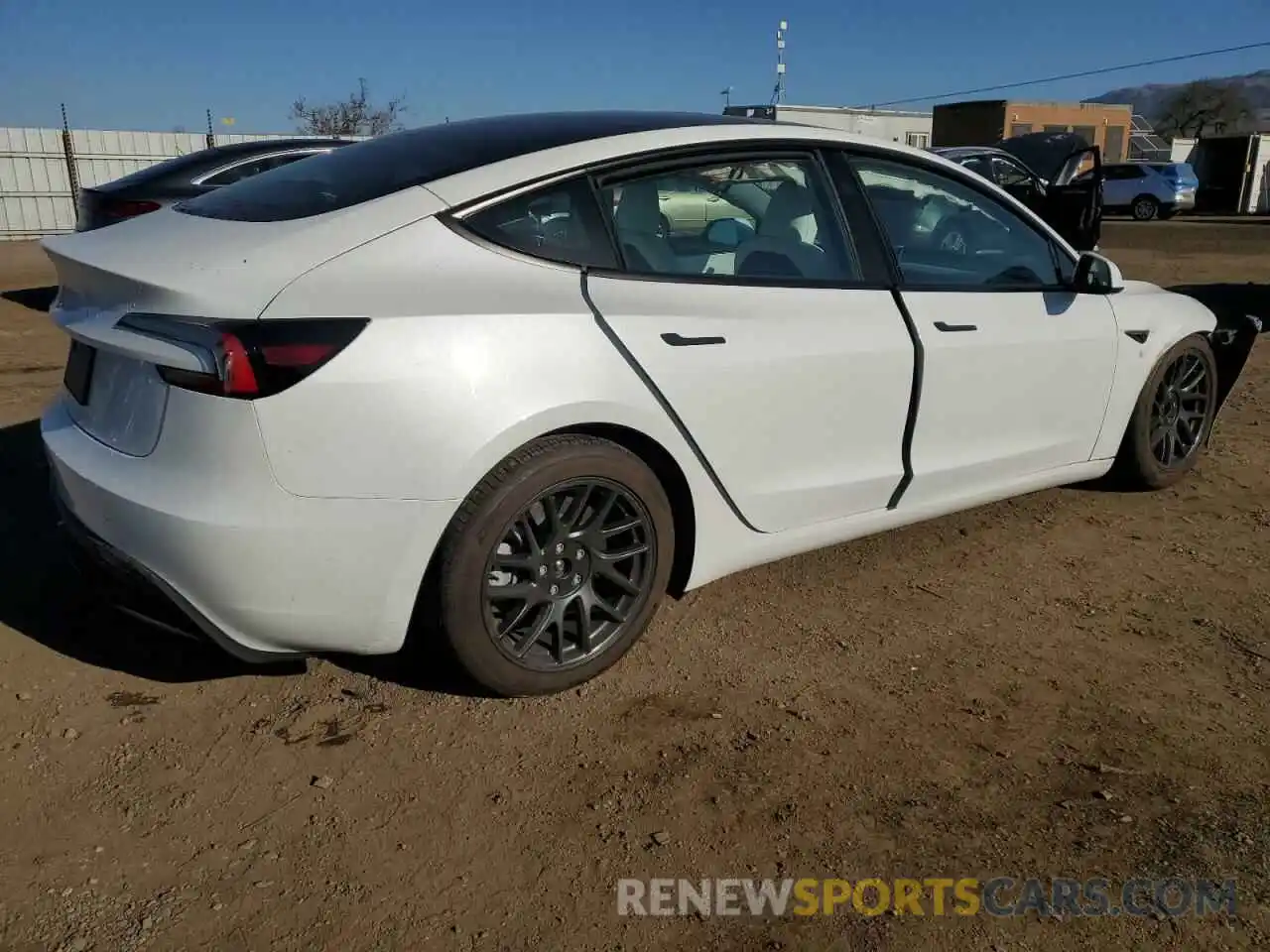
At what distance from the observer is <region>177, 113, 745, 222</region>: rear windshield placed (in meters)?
2.85

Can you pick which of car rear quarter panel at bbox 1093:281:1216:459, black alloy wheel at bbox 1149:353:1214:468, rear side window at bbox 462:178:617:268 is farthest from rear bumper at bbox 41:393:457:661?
black alloy wheel at bbox 1149:353:1214:468

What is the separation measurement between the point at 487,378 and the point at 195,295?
0.71m

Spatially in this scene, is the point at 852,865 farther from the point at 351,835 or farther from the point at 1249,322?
the point at 1249,322

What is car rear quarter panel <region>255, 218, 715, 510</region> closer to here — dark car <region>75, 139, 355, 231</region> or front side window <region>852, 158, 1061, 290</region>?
front side window <region>852, 158, 1061, 290</region>

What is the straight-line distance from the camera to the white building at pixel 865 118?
27.5 metres

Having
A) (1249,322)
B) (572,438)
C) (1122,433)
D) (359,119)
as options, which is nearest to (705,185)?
(572,438)

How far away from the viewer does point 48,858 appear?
2316 millimetres

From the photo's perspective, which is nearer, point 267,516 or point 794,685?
point 267,516

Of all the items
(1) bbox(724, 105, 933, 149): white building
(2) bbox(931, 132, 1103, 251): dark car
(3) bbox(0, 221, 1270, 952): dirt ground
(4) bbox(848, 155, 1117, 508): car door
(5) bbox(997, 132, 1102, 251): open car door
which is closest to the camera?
(3) bbox(0, 221, 1270, 952): dirt ground

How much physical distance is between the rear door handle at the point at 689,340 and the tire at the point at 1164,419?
2.39 metres

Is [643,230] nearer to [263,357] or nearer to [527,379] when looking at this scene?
[527,379]

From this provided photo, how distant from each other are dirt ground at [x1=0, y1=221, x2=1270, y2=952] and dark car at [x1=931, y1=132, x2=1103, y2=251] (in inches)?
143

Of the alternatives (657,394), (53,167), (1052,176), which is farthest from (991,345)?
(53,167)

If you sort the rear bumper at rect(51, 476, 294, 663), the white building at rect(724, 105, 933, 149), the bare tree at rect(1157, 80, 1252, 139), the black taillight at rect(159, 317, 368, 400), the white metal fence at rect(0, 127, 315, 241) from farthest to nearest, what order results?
the bare tree at rect(1157, 80, 1252, 139)
the white building at rect(724, 105, 933, 149)
the white metal fence at rect(0, 127, 315, 241)
the rear bumper at rect(51, 476, 294, 663)
the black taillight at rect(159, 317, 368, 400)
